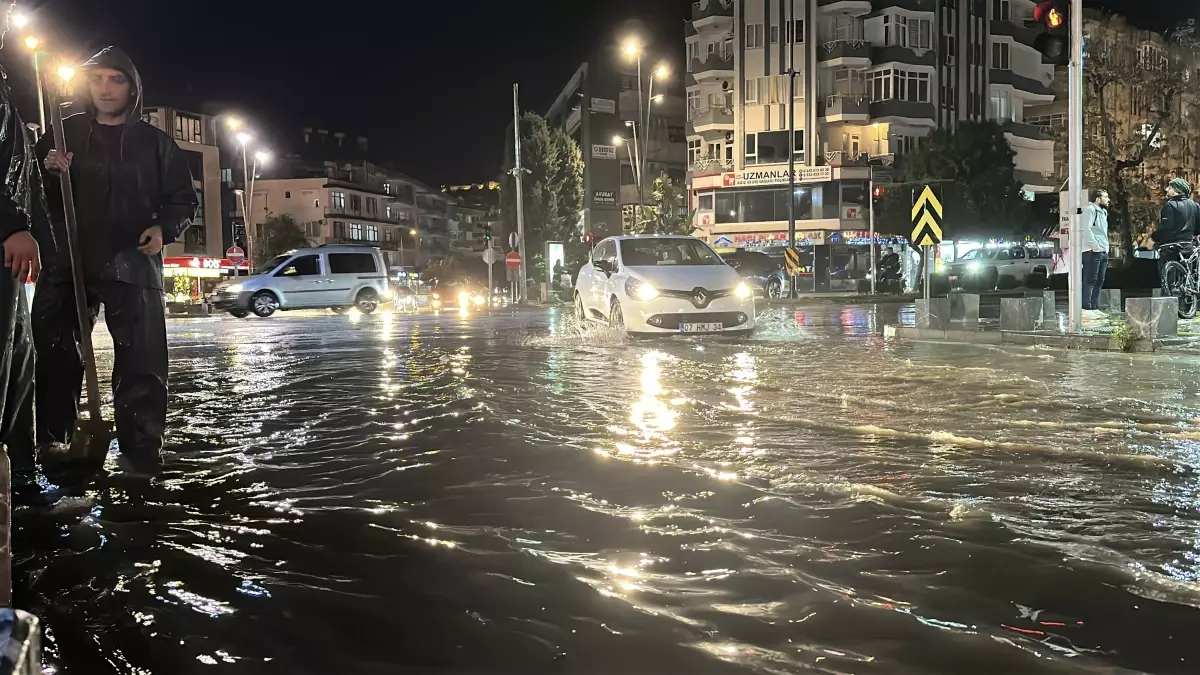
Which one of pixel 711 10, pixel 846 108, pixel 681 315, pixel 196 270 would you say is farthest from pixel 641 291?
pixel 711 10

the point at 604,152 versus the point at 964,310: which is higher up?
the point at 604,152

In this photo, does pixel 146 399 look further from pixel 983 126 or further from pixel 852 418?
pixel 983 126

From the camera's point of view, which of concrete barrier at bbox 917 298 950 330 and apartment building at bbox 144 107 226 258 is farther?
apartment building at bbox 144 107 226 258

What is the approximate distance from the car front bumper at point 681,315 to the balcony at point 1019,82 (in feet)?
160

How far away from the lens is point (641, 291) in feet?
44.2

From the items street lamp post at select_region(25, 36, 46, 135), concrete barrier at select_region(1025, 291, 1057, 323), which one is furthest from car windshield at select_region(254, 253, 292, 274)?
street lamp post at select_region(25, 36, 46, 135)

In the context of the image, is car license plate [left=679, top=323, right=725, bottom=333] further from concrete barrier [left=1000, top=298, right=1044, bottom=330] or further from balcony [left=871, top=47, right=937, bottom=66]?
balcony [left=871, top=47, right=937, bottom=66]

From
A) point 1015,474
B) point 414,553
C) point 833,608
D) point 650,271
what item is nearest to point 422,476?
point 414,553

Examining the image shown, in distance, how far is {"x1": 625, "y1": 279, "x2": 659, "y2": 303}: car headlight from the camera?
1338 centimetres

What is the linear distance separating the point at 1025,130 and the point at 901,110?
32.3 feet

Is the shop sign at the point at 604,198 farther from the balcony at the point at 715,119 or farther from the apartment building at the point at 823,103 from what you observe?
the balcony at the point at 715,119

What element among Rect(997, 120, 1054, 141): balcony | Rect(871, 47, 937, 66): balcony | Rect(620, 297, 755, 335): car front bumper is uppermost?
Rect(871, 47, 937, 66): balcony

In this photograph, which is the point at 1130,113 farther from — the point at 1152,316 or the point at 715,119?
the point at 1152,316

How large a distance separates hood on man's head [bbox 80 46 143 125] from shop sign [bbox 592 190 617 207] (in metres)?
59.2
